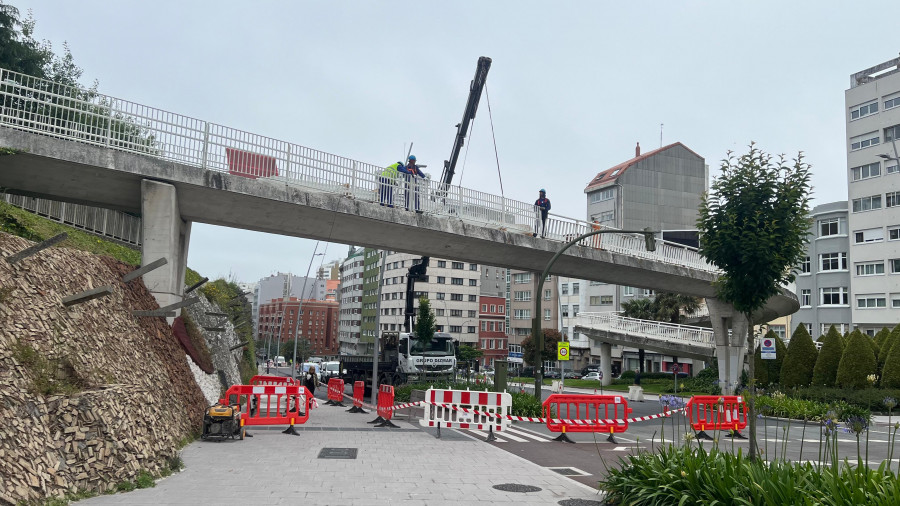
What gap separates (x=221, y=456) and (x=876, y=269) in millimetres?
52634

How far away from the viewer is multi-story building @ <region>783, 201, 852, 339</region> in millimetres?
53094

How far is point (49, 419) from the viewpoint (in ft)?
25.6

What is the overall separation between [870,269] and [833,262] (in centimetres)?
432

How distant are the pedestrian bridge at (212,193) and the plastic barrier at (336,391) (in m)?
6.78

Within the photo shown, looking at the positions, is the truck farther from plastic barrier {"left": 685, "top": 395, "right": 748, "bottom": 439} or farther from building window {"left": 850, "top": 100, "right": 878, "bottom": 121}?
building window {"left": 850, "top": 100, "right": 878, "bottom": 121}

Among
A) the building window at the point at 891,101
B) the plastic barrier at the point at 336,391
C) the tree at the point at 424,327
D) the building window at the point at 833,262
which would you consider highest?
the building window at the point at 891,101

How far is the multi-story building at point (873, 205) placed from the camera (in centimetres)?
4866

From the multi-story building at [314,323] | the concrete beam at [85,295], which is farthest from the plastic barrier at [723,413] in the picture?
the multi-story building at [314,323]

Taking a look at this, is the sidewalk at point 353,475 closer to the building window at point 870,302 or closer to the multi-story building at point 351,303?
the building window at point 870,302

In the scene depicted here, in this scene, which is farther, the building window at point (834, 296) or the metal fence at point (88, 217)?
the building window at point (834, 296)

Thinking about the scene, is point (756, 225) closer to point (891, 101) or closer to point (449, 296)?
point (891, 101)

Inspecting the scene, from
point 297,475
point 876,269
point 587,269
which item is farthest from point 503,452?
point 876,269

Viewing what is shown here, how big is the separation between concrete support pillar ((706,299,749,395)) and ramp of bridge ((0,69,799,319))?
939 centimetres

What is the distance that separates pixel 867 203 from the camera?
5103 cm
